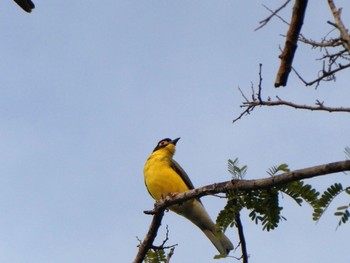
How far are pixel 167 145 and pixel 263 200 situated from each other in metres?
7.36

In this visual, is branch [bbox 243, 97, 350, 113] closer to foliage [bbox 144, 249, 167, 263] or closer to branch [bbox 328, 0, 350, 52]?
branch [bbox 328, 0, 350, 52]

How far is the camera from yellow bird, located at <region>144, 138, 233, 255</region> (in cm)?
941

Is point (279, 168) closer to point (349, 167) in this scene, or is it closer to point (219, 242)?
point (349, 167)

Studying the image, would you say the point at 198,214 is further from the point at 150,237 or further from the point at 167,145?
the point at 150,237

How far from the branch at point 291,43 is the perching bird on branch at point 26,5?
1.36 meters

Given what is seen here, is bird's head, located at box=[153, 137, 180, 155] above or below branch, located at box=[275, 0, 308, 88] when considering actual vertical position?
above

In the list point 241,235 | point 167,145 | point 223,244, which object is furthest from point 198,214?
point 241,235

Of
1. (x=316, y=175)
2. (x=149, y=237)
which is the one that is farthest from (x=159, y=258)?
(x=316, y=175)

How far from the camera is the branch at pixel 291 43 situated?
314cm

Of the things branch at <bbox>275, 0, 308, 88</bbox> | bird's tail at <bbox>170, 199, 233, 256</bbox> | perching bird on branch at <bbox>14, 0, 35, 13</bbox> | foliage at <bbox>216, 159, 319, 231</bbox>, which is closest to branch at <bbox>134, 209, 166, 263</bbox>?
foliage at <bbox>216, 159, 319, 231</bbox>

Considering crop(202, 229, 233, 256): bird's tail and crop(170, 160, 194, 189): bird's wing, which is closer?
crop(202, 229, 233, 256): bird's tail

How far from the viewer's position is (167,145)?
40.0 feet

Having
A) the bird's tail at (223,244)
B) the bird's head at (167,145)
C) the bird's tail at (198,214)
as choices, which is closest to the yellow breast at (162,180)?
the bird's tail at (198,214)

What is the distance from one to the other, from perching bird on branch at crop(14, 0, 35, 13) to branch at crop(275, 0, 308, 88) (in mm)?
1363
